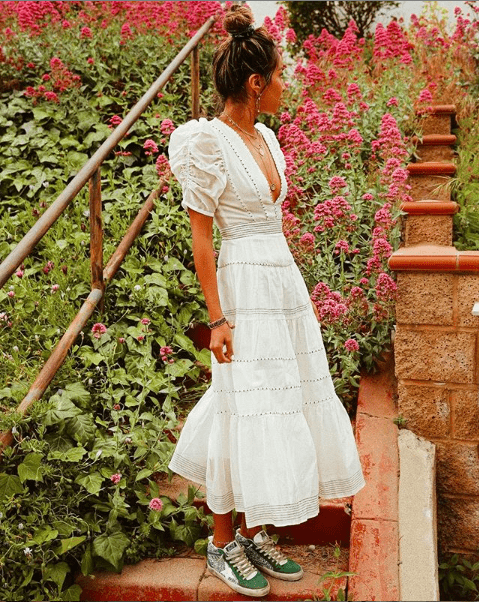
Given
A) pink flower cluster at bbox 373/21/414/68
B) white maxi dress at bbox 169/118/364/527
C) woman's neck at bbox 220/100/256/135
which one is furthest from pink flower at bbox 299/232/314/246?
pink flower cluster at bbox 373/21/414/68

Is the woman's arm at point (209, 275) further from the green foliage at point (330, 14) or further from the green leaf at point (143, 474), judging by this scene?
the green foliage at point (330, 14)

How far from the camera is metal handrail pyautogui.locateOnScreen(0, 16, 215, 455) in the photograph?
2.53m

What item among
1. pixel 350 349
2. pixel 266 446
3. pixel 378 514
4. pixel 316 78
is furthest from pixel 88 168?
pixel 316 78

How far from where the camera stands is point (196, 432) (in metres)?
2.30

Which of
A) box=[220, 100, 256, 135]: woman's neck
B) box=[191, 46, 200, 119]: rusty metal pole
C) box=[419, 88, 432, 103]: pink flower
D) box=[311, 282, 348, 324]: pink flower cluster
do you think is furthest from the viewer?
box=[191, 46, 200, 119]: rusty metal pole

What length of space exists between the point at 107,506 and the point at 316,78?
3.69 m

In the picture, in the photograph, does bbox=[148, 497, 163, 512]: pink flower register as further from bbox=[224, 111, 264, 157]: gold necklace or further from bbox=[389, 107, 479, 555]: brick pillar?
bbox=[224, 111, 264, 157]: gold necklace

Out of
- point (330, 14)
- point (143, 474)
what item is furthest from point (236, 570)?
point (330, 14)

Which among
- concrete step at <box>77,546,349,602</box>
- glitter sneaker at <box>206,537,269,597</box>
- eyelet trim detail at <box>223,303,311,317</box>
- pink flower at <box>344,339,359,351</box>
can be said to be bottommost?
concrete step at <box>77,546,349,602</box>

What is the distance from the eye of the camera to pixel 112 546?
2.44 metres

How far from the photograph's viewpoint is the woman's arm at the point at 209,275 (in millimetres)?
2051

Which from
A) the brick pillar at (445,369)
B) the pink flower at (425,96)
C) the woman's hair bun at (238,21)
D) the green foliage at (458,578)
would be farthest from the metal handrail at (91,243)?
the green foliage at (458,578)

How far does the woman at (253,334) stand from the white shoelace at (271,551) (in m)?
0.10

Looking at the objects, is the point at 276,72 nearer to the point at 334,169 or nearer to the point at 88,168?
the point at 88,168
